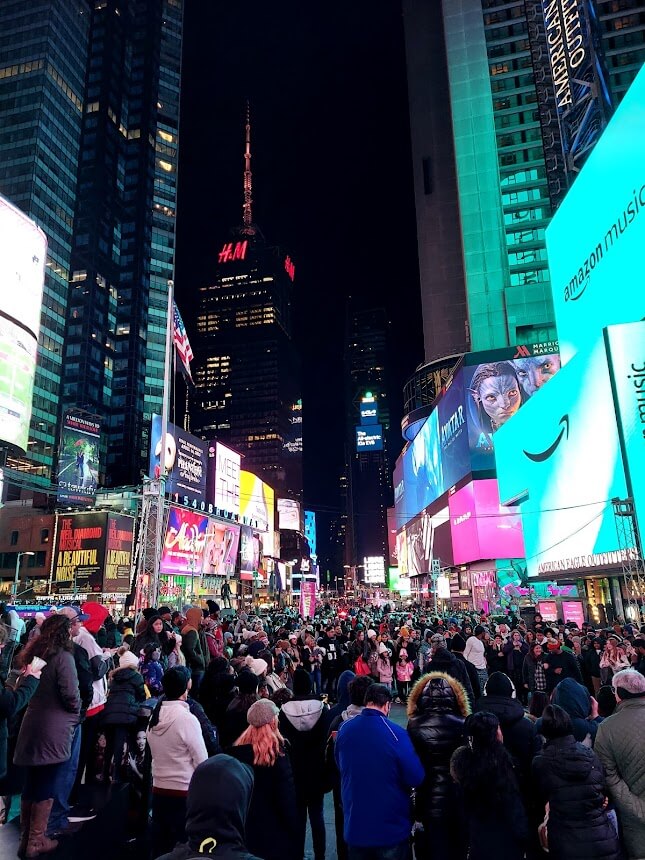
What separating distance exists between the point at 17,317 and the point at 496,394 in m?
42.5

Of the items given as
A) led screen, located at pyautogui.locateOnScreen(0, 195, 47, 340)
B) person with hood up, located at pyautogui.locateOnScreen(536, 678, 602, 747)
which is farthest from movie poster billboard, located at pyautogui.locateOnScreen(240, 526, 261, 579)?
person with hood up, located at pyautogui.locateOnScreen(536, 678, 602, 747)

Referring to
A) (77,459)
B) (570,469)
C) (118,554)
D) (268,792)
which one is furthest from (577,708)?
(118,554)

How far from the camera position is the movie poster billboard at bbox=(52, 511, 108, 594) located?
46.9 meters

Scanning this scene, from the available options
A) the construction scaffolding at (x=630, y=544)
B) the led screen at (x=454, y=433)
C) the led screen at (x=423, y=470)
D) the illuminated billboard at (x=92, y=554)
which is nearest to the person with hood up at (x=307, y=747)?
the construction scaffolding at (x=630, y=544)

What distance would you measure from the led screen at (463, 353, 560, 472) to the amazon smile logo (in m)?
18.8

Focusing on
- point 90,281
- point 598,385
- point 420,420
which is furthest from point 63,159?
point 598,385

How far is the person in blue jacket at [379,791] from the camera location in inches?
144

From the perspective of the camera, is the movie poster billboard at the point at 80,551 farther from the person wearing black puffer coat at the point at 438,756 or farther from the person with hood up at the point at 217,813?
the person with hood up at the point at 217,813

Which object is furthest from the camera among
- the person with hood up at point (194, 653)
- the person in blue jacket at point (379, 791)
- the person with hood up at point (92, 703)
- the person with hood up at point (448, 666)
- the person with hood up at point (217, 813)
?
the person with hood up at point (194, 653)

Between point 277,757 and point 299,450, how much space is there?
189m

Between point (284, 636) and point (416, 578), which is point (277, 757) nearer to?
point (284, 636)

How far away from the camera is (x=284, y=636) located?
13719 millimetres

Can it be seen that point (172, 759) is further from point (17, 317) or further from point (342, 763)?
point (17, 317)

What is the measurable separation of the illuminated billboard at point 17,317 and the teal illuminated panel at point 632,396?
23941 mm
